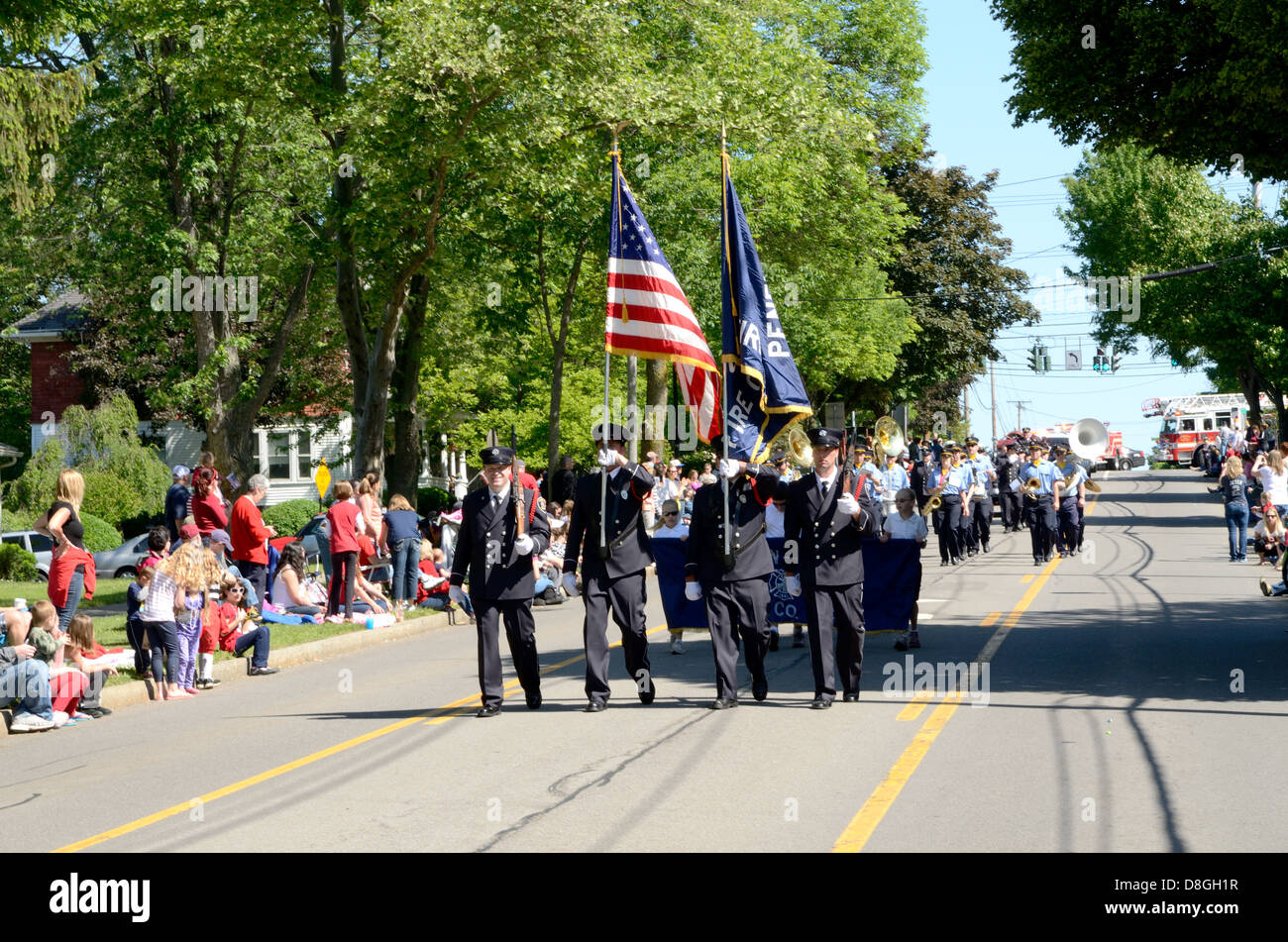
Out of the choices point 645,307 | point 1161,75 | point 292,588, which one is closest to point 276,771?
point 645,307

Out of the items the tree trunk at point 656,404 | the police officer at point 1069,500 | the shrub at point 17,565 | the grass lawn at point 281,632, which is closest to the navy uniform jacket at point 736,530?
the grass lawn at point 281,632

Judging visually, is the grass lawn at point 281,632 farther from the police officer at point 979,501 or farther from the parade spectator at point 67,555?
the police officer at point 979,501

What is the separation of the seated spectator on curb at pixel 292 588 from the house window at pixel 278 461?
37.8m

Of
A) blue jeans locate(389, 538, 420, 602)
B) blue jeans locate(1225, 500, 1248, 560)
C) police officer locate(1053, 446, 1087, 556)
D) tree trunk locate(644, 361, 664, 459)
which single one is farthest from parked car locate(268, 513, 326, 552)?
blue jeans locate(1225, 500, 1248, 560)

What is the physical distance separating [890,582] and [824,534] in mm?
2635

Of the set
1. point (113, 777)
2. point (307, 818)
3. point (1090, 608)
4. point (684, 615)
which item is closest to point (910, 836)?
point (307, 818)

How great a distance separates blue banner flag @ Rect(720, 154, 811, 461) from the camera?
1138 centimetres

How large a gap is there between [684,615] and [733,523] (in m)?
3.31

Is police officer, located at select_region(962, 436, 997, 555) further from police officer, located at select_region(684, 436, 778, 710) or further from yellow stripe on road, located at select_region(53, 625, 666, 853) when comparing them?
police officer, located at select_region(684, 436, 778, 710)

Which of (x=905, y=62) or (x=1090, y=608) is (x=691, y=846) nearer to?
(x=1090, y=608)

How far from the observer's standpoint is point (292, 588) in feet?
60.3

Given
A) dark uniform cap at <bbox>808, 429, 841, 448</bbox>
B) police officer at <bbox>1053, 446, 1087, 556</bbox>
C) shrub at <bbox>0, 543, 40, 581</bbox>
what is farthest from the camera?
shrub at <bbox>0, 543, 40, 581</bbox>

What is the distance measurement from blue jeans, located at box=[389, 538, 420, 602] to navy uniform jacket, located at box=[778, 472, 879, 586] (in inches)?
391

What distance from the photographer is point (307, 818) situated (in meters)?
7.51
